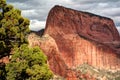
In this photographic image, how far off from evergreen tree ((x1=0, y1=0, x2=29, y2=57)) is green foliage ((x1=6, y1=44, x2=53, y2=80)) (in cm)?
128

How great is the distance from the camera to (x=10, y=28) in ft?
181

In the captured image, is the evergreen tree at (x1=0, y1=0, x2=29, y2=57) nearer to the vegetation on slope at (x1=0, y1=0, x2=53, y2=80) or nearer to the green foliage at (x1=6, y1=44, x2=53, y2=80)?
the vegetation on slope at (x1=0, y1=0, x2=53, y2=80)

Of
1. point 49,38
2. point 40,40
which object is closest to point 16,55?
point 40,40

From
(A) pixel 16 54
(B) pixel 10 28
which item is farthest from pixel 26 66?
(B) pixel 10 28

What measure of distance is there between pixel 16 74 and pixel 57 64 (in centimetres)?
12878

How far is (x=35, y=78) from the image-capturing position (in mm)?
54219

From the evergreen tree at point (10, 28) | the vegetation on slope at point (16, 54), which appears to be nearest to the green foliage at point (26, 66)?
the vegetation on slope at point (16, 54)

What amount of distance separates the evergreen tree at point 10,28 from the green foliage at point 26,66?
50.2 inches

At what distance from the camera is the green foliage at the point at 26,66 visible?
179 ft

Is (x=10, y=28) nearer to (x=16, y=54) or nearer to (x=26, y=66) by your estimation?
(x=16, y=54)

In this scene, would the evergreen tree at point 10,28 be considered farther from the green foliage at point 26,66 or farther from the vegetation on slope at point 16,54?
the green foliage at point 26,66

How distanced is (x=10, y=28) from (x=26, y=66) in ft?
14.5

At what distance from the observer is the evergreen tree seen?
181ft

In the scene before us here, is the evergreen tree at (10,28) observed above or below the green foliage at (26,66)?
above
